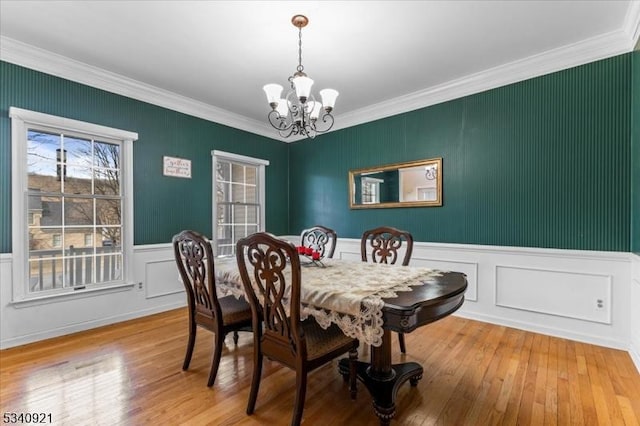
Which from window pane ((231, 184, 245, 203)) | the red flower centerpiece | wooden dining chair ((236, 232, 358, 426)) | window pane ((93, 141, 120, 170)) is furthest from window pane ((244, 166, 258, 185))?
wooden dining chair ((236, 232, 358, 426))

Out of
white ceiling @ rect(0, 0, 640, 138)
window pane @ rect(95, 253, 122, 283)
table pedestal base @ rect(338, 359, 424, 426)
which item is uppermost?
white ceiling @ rect(0, 0, 640, 138)

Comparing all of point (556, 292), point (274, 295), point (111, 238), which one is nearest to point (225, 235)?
point (111, 238)

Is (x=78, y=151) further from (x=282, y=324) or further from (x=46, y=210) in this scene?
(x=282, y=324)

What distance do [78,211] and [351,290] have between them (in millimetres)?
3175

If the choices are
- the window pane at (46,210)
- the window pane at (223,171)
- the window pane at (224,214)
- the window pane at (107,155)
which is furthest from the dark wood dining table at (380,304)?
the window pane at (223,171)

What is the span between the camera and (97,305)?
3246 mm

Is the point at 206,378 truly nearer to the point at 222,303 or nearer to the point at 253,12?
the point at 222,303

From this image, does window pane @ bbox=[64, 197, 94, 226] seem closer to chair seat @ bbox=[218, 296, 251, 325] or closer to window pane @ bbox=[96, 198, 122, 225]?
window pane @ bbox=[96, 198, 122, 225]

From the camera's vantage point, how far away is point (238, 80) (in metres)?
3.46

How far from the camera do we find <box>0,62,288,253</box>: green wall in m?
2.75

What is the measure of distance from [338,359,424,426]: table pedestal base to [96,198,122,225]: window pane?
3014mm

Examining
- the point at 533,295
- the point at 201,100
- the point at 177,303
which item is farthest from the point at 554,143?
the point at 177,303

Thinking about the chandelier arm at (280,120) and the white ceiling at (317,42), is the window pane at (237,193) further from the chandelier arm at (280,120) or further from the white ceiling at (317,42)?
the white ceiling at (317,42)

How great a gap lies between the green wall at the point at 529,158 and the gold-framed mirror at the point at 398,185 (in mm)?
93
